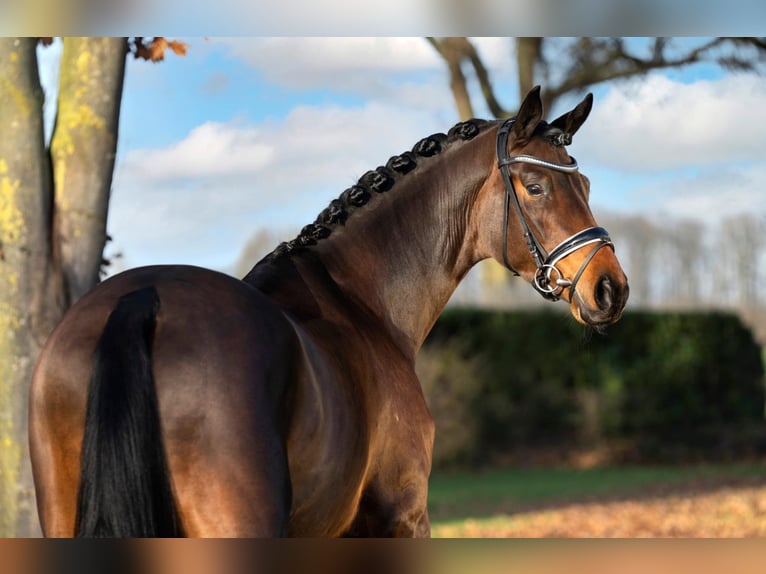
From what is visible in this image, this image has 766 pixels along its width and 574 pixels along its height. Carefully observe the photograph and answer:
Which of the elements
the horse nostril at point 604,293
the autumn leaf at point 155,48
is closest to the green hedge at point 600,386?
the autumn leaf at point 155,48

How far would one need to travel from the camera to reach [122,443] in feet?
7.93

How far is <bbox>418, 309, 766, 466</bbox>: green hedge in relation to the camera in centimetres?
1266

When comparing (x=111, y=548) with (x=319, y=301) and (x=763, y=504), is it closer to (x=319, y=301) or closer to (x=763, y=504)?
(x=319, y=301)

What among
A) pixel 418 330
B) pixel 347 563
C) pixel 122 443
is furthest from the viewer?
pixel 418 330

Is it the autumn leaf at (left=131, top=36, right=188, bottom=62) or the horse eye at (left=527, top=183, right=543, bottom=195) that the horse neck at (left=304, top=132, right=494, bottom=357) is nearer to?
the horse eye at (left=527, top=183, right=543, bottom=195)

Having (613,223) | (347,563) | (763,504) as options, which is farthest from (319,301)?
(613,223)

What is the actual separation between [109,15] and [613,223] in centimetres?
1229

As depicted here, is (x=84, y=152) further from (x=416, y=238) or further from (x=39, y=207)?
(x=416, y=238)

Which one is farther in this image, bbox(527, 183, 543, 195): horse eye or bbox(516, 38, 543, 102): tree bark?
bbox(516, 38, 543, 102): tree bark

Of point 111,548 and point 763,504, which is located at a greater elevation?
point 111,548

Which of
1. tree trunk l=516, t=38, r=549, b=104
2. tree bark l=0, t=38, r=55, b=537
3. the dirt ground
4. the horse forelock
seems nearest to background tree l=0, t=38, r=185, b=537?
tree bark l=0, t=38, r=55, b=537

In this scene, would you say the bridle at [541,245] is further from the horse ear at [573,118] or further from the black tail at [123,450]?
the black tail at [123,450]

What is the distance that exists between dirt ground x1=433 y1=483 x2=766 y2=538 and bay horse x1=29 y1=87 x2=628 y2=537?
567 cm

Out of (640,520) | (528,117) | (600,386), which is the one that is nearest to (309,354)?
(528,117)
